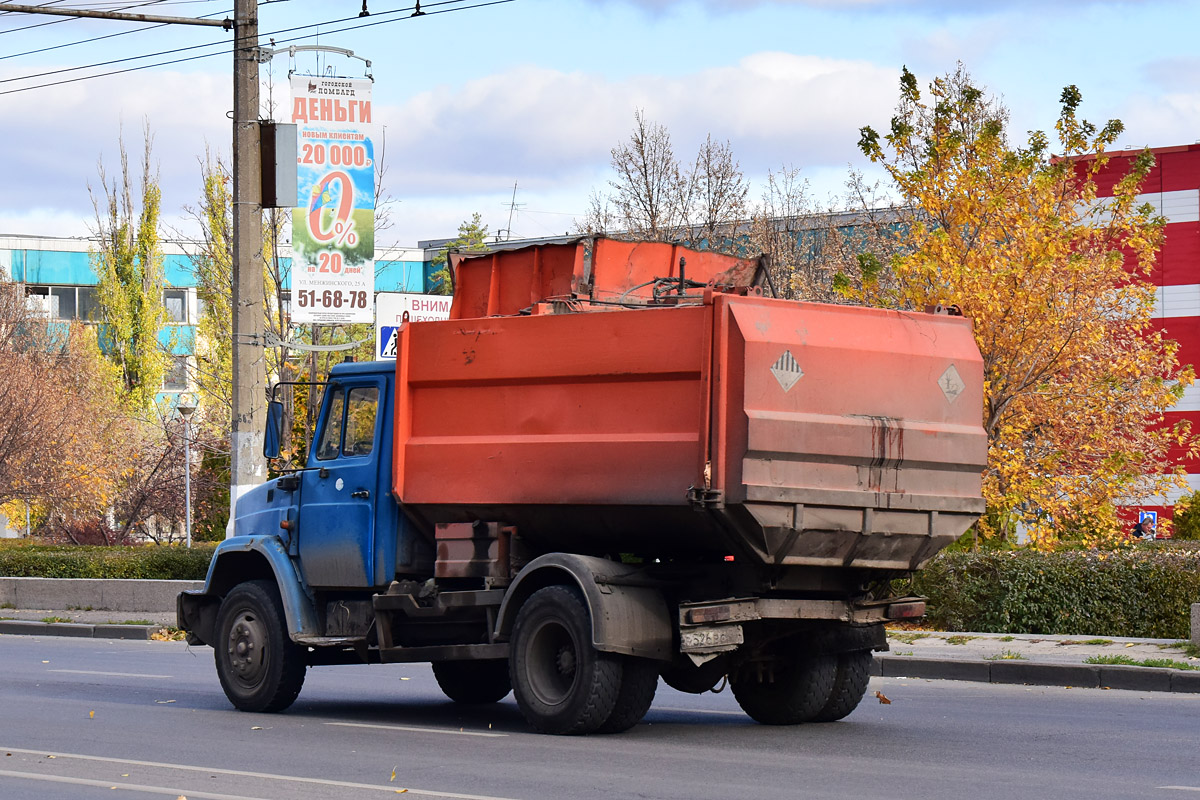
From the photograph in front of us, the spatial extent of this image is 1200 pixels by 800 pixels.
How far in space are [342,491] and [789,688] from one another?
3.69 meters

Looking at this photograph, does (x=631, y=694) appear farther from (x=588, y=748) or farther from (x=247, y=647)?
(x=247, y=647)

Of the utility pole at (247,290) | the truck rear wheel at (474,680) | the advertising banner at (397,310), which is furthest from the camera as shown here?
the advertising banner at (397,310)

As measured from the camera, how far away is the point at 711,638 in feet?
35.3

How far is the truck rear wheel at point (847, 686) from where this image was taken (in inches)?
477

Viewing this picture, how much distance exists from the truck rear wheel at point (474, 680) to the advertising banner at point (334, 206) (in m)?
6.28

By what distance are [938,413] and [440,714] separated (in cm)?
459

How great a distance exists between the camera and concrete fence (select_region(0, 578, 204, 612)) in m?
25.4

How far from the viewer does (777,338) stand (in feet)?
34.8

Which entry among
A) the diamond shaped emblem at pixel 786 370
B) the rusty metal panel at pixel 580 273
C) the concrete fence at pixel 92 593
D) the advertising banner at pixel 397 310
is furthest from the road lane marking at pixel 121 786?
the concrete fence at pixel 92 593

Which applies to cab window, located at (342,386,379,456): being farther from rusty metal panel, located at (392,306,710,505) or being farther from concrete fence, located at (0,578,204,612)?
concrete fence, located at (0,578,204,612)

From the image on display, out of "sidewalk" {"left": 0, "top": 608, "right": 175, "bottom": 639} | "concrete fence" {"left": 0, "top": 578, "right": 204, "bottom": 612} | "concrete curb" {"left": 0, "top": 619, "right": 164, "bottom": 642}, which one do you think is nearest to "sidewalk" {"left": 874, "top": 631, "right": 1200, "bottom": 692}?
"concrete curb" {"left": 0, "top": 619, "right": 164, "bottom": 642}

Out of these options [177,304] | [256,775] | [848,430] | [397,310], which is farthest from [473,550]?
[177,304]

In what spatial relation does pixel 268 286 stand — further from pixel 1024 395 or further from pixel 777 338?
pixel 777 338

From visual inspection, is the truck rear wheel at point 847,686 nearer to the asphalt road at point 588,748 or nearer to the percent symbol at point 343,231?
the asphalt road at point 588,748
